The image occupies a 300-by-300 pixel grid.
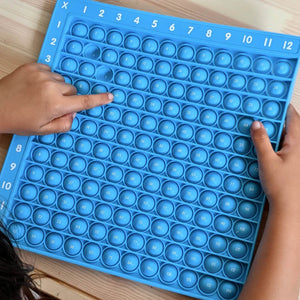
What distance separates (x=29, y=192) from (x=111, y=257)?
6.3 inches

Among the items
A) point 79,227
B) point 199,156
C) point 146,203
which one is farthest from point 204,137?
point 79,227

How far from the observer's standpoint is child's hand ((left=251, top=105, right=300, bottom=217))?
1.77ft

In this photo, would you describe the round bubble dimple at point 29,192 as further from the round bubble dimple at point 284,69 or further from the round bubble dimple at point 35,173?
the round bubble dimple at point 284,69

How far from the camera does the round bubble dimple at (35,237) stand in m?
0.59

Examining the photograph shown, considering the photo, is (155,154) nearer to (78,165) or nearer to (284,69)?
(78,165)

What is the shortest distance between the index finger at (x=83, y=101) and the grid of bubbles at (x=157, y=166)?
0.02 meters

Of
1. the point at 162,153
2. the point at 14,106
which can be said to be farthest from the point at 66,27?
the point at 162,153

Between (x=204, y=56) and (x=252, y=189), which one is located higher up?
(x=204, y=56)

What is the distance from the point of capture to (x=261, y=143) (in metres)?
0.54

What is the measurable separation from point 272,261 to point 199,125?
21cm

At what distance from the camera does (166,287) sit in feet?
1.84

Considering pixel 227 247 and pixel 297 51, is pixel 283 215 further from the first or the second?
pixel 297 51

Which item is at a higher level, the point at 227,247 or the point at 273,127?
the point at 273,127

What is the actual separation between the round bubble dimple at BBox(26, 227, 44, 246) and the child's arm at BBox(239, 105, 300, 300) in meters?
0.30
